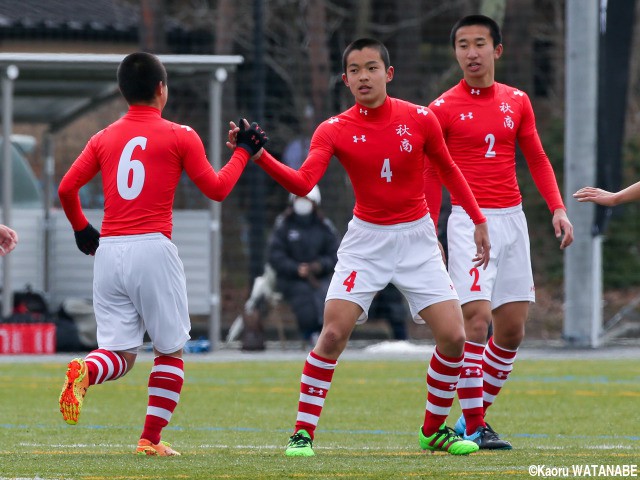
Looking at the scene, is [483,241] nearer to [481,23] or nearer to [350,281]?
[350,281]

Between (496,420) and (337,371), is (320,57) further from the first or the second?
(496,420)

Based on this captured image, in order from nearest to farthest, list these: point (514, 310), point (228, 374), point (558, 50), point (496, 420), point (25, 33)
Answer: point (514, 310) < point (496, 420) < point (228, 374) < point (25, 33) < point (558, 50)

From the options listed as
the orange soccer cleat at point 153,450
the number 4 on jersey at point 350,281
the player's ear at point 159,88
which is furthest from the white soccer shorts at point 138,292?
the number 4 on jersey at point 350,281

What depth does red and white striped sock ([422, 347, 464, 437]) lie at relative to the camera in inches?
301

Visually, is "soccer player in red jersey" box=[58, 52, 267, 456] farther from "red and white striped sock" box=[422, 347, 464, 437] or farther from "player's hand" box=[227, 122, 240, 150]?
"red and white striped sock" box=[422, 347, 464, 437]

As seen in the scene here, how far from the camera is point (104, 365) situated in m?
7.17

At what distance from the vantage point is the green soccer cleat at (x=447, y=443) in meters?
7.55

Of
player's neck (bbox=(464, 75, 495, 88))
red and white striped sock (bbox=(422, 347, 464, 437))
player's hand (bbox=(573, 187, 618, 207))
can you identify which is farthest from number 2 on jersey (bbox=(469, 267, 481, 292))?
player's neck (bbox=(464, 75, 495, 88))

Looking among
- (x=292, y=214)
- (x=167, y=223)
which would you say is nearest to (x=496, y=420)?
(x=167, y=223)

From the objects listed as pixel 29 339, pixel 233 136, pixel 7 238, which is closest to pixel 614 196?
pixel 233 136

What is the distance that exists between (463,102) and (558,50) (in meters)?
16.0

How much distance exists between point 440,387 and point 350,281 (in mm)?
767

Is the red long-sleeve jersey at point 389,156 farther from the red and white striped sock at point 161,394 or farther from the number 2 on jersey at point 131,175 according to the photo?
the red and white striped sock at point 161,394

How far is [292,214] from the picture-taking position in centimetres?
1650
